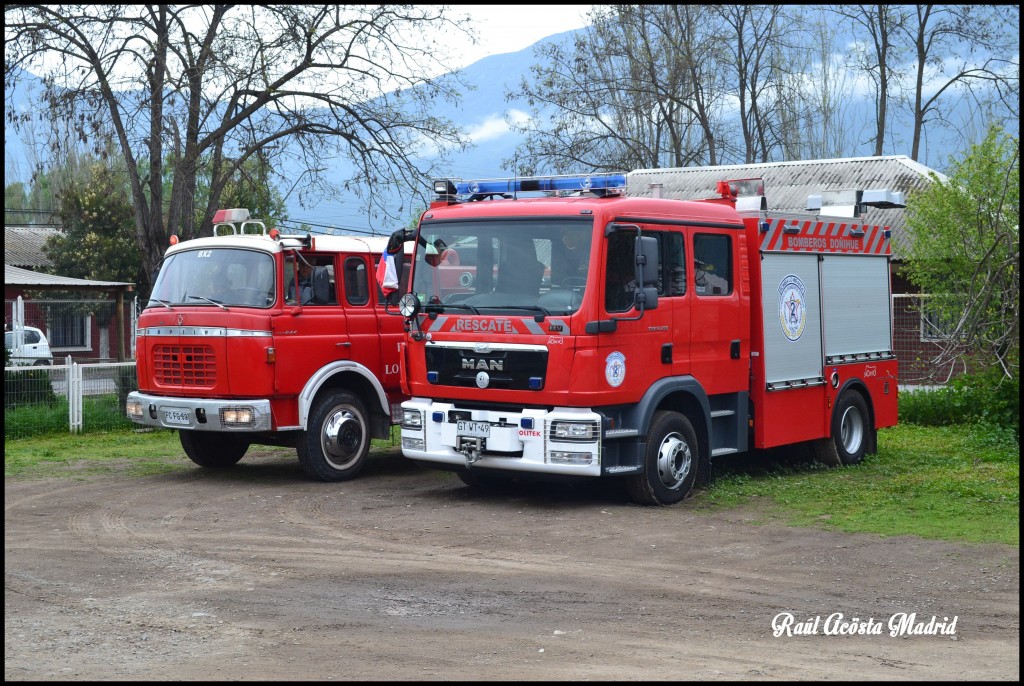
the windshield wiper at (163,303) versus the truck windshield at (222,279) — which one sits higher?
the truck windshield at (222,279)

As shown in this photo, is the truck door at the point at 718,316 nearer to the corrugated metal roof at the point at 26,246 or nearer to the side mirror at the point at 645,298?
the side mirror at the point at 645,298

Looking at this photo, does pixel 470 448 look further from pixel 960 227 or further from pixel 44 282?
pixel 44 282

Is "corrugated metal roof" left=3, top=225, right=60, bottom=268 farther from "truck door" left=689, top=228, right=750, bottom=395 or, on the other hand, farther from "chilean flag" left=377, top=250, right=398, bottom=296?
"truck door" left=689, top=228, right=750, bottom=395

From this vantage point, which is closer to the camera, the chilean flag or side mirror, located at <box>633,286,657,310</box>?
side mirror, located at <box>633,286,657,310</box>

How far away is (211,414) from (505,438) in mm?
3290

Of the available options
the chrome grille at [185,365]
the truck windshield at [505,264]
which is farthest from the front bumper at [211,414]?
the truck windshield at [505,264]

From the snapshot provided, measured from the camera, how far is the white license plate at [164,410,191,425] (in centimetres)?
1221

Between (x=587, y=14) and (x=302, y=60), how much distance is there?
53.4ft

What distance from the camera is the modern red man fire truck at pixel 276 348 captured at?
12.1 metres

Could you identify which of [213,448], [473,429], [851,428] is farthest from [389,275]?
[851,428]

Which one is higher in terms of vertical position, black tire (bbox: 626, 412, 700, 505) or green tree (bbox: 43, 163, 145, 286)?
green tree (bbox: 43, 163, 145, 286)

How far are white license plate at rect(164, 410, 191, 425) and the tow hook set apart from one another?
10.2ft

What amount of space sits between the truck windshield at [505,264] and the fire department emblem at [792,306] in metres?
3.06

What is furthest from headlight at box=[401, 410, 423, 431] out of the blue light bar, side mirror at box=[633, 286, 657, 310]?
side mirror at box=[633, 286, 657, 310]
